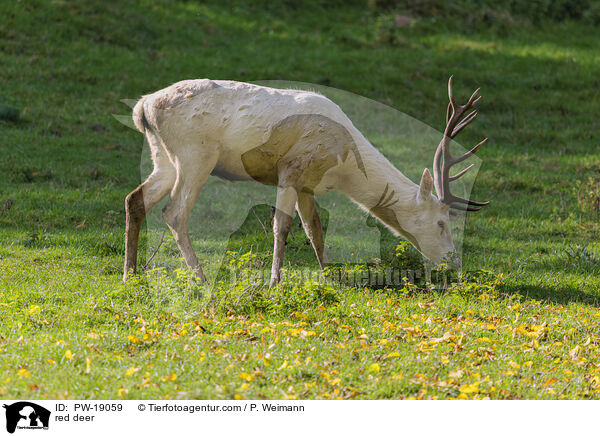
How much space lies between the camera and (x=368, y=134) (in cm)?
1380

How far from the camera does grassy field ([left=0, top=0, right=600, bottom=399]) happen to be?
485 centimetres

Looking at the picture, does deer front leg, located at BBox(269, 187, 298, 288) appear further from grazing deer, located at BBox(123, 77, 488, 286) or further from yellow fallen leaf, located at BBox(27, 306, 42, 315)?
yellow fallen leaf, located at BBox(27, 306, 42, 315)

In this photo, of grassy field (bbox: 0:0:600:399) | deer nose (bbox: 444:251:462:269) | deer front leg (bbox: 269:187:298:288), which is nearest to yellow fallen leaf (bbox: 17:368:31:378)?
grassy field (bbox: 0:0:600:399)

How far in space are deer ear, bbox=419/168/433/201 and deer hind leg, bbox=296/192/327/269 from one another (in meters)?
1.19

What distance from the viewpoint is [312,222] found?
7.79 metres

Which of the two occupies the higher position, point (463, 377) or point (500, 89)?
point (500, 89)

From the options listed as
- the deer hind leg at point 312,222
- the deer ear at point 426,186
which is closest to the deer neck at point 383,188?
the deer ear at point 426,186

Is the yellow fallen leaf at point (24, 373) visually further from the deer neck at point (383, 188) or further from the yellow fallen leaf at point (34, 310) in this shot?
the deer neck at point (383, 188)

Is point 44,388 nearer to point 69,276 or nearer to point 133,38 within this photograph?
point 69,276

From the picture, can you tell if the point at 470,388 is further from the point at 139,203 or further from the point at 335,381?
the point at 139,203

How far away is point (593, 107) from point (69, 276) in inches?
490

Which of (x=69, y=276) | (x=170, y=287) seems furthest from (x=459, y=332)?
(x=69, y=276)

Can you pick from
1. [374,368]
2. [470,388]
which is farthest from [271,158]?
[470,388]
